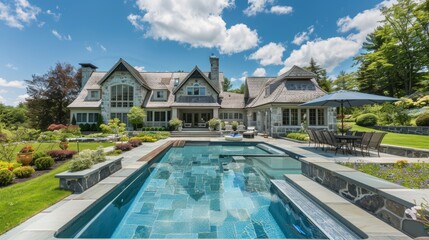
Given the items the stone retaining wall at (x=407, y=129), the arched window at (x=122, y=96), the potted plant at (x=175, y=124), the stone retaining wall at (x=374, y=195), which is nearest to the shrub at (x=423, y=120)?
the stone retaining wall at (x=407, y=129)

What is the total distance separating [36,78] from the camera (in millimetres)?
31188

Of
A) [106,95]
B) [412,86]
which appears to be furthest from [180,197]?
[412,86]

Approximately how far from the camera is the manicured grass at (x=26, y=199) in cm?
395

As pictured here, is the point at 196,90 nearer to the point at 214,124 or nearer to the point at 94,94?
the point at 214,124

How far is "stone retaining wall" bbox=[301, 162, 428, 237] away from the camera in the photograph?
3.35 meters

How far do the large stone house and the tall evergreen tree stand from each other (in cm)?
376

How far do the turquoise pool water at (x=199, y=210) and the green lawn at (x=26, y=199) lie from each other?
43.7 inches

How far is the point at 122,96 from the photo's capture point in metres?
27.0

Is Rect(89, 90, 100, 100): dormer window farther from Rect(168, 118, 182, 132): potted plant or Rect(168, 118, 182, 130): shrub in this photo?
Rect(168, 118, 182, 130): shrub

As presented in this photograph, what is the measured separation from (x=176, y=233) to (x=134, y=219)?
4.27ft

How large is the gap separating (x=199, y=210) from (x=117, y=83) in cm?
2599

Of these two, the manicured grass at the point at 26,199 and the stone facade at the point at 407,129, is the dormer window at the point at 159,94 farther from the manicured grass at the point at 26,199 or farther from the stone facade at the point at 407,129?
the stone facade at the point at 407,129

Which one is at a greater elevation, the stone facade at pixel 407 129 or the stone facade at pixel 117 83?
the stone facade at pixel 117 83

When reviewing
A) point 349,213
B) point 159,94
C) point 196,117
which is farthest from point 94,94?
point 349,213
